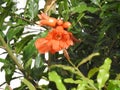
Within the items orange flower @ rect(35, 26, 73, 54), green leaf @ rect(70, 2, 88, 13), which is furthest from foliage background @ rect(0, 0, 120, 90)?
orange flower @ rect(35, 26, 73, 54)

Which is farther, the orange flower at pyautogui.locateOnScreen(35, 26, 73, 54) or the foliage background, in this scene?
the foliage background

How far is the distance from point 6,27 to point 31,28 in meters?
0.15

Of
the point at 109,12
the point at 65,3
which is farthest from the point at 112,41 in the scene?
the point at 65,3

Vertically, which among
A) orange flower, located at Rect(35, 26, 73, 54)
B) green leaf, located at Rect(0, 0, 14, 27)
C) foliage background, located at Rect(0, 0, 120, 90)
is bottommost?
foliage background, located at Rect(0, 0, 120, 90)

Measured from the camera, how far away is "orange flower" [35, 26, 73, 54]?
106 cm

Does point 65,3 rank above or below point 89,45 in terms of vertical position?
above

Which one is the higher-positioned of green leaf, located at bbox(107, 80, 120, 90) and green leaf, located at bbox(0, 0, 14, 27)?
green leaf, located at bbox(0, 0, 14, 27)

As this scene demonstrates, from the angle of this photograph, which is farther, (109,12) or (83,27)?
(83,27)

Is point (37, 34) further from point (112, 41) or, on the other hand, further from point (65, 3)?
point (112, 41)

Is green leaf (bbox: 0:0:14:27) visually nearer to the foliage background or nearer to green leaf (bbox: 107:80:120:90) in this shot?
the foliage background

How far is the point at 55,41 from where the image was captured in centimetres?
106

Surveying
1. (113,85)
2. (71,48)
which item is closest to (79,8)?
(71,48)

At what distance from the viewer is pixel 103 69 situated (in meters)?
1.02

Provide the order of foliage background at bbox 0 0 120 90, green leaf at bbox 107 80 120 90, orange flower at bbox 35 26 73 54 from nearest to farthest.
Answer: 1. green leaf at bbox 107 80 120 90
2. orange flower at bbox 35 26 73 54
3. foliage background at bbox 0 0 120 90
